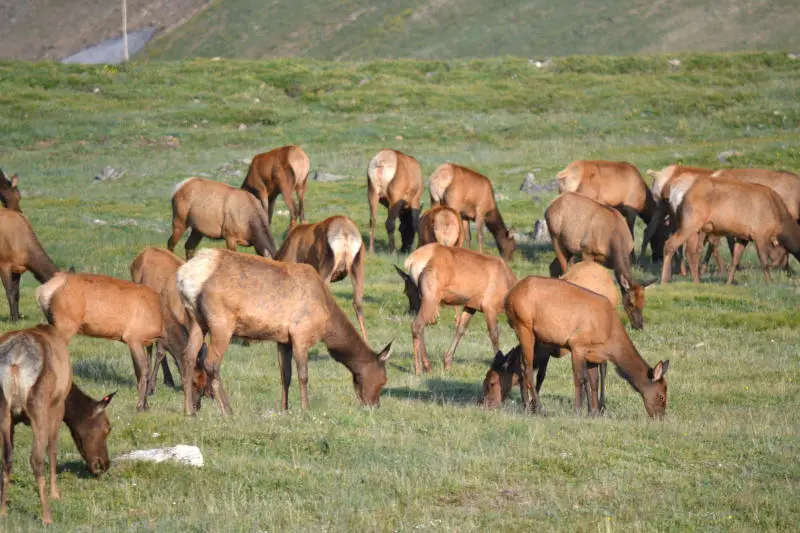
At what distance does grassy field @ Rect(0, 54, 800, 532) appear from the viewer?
32.3ft

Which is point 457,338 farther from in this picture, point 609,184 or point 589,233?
point 609,184

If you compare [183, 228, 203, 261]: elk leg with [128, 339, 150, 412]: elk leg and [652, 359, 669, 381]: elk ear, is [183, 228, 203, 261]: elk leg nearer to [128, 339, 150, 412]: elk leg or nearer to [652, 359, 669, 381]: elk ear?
[128, 339, 150, 412]: elk leg

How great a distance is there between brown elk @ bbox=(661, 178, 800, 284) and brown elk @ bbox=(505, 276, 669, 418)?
368 inches

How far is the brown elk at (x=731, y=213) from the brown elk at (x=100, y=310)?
1197cm

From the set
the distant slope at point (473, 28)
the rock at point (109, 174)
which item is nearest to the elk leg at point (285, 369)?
the rock at point (109, 174)

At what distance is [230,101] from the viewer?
170 ft

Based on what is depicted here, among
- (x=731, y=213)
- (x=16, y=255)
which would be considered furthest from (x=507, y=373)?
(x=731, y=213)

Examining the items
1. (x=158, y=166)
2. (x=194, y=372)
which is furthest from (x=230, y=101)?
(x=194, y=372)

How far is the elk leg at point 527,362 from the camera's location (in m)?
13.7

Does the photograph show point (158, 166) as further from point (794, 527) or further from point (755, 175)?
point (794, 527)

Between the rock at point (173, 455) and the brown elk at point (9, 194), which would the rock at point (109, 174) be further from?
the rock at point (173, 455)

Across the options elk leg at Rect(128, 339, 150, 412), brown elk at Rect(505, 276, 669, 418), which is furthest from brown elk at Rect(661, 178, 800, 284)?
elk leg at Rect(128, 339, 150, 412)

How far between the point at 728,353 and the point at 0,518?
38.6 ft

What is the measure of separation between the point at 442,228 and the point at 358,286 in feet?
11.8
